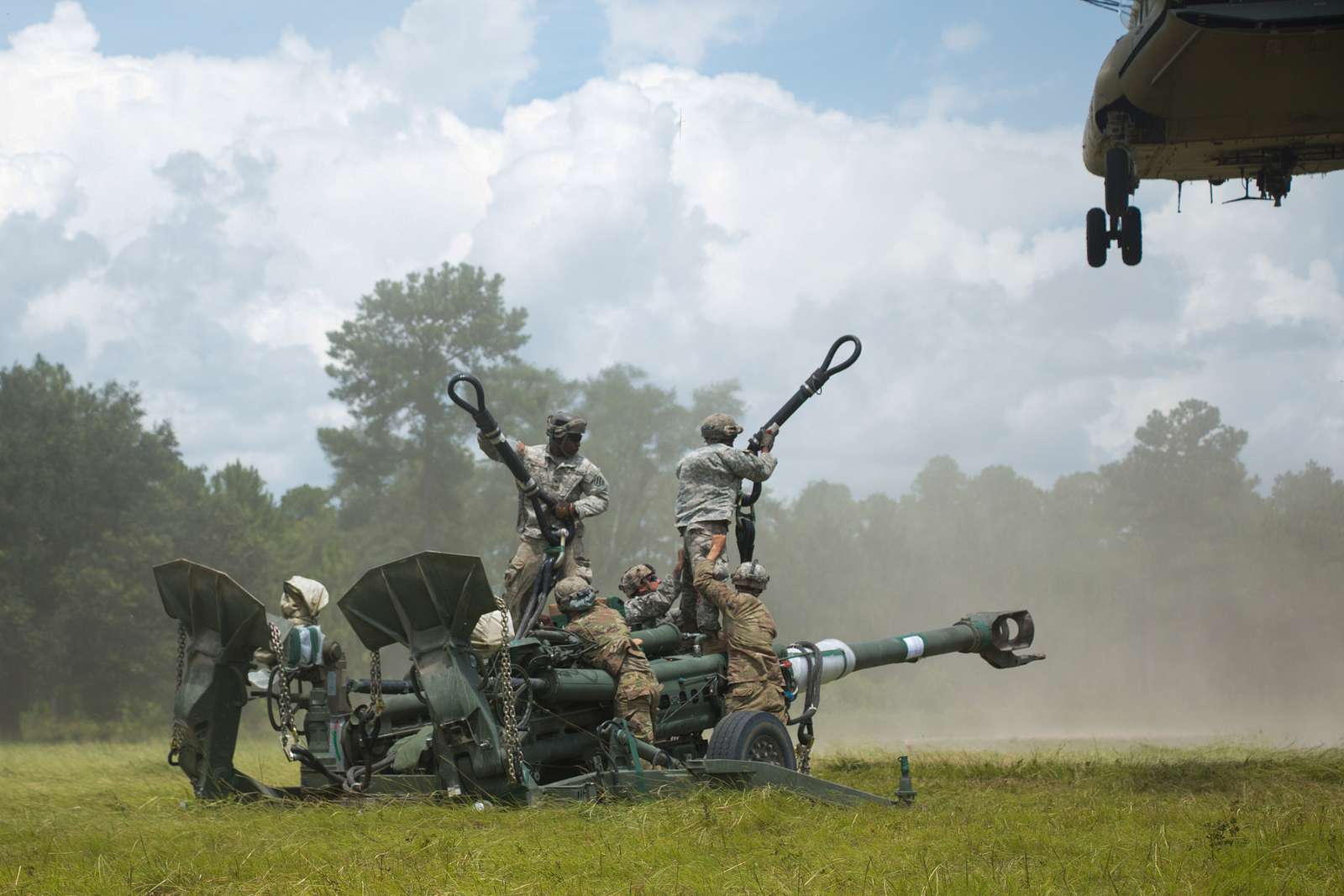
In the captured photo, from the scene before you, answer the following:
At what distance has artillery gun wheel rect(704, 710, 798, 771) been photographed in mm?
8797

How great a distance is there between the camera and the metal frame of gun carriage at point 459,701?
8.19 m

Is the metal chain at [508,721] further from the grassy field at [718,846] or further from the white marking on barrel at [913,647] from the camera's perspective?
the white marking on barrel at [913,647]

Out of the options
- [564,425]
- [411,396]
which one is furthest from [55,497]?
[564,425]

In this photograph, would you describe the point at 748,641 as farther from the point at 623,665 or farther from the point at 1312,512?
the point at 1312,512

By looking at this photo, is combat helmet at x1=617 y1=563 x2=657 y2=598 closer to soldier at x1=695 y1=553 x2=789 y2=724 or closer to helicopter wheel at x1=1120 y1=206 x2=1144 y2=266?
soldier at x1=695 y1=553 x2=789 y2=724

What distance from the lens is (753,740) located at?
353 inches

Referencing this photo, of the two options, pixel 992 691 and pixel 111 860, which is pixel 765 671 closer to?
pixel 111 860

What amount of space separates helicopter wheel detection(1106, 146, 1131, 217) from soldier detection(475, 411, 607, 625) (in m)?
5.85

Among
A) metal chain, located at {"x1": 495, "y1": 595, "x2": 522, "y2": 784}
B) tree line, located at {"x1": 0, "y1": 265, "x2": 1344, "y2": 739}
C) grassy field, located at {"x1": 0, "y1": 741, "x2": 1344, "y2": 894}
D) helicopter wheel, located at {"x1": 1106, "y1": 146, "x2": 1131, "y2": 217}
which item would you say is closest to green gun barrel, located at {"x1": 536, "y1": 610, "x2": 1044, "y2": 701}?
metal chain, located at {"x1": 495, "y1": 595, "x2": 522, "y2": 784}

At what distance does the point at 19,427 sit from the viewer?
3378 cm

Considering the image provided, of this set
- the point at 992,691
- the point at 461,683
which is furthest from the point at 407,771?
the point at 992,691

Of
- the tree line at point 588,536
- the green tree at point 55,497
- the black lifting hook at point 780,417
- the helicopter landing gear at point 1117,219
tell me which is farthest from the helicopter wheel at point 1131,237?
the green tree at point 55,497

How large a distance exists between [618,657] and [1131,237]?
7730 millimetres

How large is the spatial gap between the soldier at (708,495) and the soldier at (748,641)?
288 millimetres
